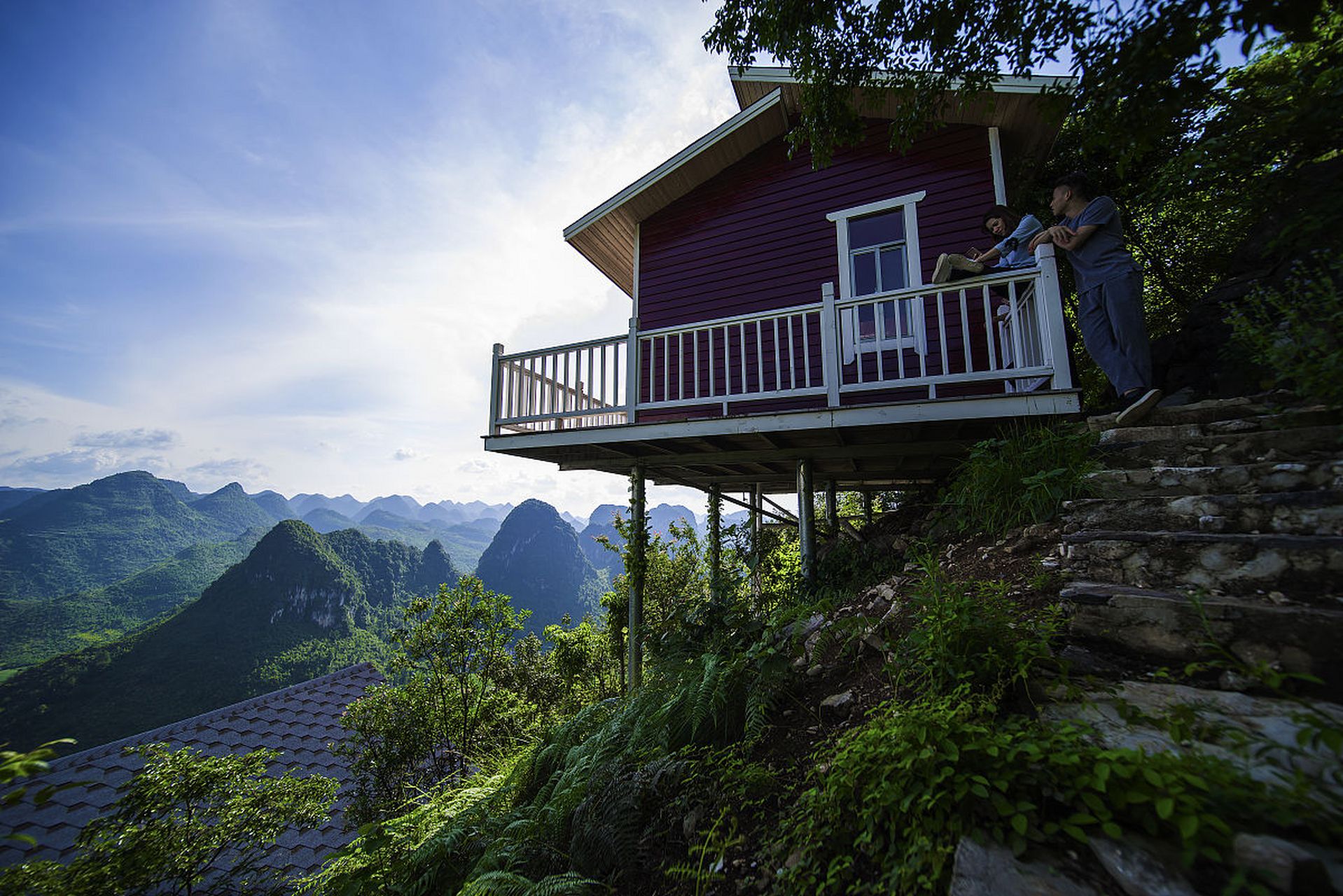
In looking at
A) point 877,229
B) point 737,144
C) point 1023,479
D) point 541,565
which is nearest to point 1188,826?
point 1023,479

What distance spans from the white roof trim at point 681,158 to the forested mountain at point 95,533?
14136 centimetres

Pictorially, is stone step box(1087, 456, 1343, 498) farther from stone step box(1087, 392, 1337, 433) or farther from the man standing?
the man standing

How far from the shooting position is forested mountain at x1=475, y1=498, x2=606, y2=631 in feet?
341

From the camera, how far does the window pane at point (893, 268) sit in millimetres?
7148

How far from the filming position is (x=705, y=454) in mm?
7102

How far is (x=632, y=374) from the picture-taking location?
6383 millimetres

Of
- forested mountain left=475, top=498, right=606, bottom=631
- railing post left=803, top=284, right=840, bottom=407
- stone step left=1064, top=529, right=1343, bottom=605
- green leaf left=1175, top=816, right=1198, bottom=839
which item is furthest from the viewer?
forested mountain left=475, top=498, right=606, bottom=631

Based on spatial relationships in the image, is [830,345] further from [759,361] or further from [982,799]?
[982,799]

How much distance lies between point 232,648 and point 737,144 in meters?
73.6

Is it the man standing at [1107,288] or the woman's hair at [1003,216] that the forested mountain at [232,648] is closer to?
the woman's hair at [1003,216]

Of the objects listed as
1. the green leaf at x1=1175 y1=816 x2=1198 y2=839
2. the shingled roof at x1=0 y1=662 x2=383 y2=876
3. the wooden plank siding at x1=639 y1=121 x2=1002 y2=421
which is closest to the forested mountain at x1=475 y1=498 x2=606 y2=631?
the shingled roof at x1=0 y1=662 x2=383 y2=876

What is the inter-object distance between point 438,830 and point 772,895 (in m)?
3.12

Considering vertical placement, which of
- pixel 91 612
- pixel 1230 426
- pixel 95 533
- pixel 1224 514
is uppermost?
pixel 1230 426

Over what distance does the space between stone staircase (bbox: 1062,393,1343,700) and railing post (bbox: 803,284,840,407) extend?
229 cm
